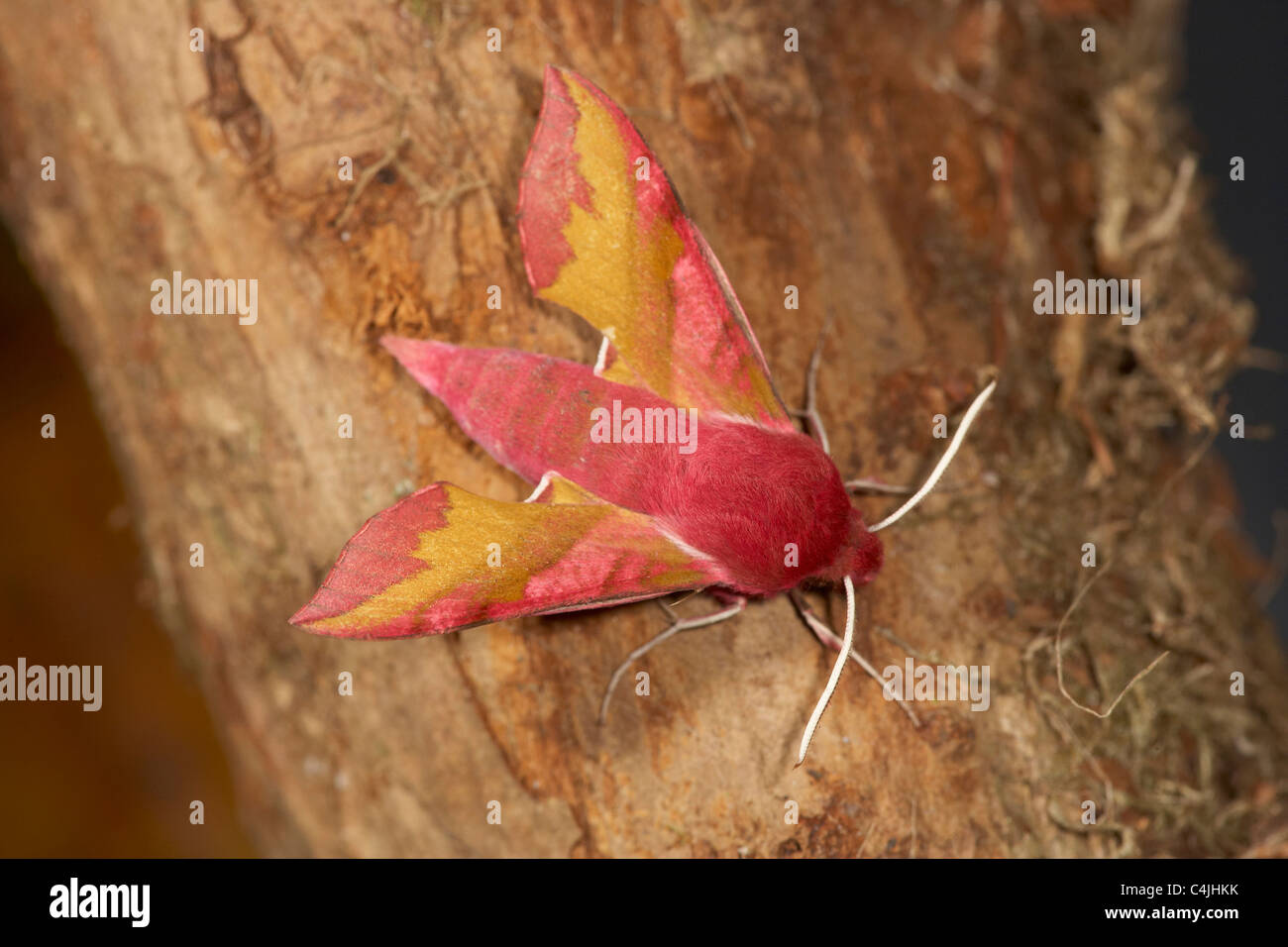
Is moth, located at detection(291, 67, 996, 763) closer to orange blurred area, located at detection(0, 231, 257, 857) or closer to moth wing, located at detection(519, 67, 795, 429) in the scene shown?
moth wing, located at detection(519, 67, 795, 429)

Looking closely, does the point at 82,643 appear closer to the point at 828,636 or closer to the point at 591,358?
the point at 591,358

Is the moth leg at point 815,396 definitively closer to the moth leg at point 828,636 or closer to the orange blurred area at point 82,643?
the moth leg at point 828,636

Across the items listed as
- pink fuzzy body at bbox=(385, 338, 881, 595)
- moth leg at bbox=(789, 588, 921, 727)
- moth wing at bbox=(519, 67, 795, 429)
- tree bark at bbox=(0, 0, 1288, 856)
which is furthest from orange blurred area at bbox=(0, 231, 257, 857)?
moth leg at bbox=(789, 588, 921, 727)

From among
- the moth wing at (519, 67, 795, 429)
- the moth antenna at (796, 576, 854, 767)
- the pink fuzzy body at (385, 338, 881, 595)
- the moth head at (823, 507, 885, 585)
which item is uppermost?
the moth wing at (519, 67, 795, 429)

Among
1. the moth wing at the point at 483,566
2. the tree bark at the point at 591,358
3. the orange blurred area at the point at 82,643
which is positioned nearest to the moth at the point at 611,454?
the moth wing at the point at 483,566

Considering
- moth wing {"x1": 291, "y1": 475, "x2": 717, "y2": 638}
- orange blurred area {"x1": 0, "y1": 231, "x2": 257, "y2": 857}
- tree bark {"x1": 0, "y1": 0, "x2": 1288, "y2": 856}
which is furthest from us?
orange blurred area {"x1": 0, "y1": 231, "x2": 257, "y2": 857}

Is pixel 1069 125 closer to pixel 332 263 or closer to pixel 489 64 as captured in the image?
pixel 489 64

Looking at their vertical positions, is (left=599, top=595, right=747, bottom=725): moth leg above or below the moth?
below
